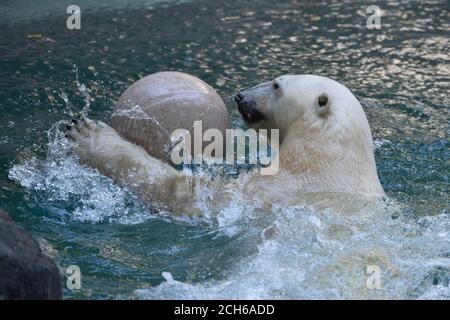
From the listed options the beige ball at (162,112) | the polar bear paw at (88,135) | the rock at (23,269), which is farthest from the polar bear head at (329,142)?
the rock at (23,269)

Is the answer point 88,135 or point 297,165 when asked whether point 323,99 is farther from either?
point 88,135

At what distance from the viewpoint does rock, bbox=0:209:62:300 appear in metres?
3.75

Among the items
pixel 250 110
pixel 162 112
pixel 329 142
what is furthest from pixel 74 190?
pixel 329 142

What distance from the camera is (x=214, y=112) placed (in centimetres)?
561

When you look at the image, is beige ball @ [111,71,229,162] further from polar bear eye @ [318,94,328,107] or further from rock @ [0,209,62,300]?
rock @ [0,209,62,300]

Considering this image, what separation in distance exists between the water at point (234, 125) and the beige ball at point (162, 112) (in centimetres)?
37

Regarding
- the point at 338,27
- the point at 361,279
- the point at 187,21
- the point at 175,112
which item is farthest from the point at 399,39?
the point at 361,279

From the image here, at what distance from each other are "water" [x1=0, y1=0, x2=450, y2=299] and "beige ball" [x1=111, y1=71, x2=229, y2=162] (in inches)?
14.5

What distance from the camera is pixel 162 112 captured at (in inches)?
217

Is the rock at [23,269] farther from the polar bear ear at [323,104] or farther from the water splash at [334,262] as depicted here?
the polar bear ear at [323,104]

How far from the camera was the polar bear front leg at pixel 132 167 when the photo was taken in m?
5.47

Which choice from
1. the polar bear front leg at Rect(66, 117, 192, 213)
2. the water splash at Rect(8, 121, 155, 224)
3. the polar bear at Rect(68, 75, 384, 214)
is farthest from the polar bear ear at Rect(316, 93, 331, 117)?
the water splash at Rect(8, 121, 155, 224)
